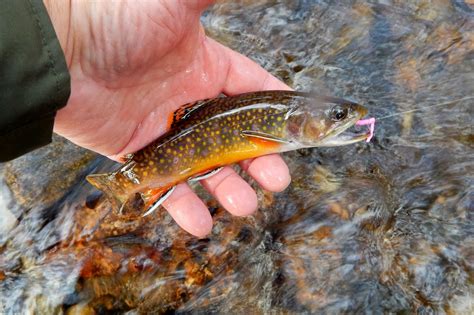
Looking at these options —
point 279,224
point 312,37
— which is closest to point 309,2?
point 312,37

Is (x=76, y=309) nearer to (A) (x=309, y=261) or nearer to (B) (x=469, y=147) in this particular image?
(A) (x=309, y=261)

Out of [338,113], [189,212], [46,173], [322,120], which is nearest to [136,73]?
[189,212]

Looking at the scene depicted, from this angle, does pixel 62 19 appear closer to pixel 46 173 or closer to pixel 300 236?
pixel 46 173

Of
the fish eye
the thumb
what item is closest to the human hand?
the thumb

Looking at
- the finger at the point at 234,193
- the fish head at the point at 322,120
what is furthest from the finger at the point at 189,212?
the fish head at the point at 322,120

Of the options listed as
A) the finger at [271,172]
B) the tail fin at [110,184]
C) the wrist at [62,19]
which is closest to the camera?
the wrist at [62,19]

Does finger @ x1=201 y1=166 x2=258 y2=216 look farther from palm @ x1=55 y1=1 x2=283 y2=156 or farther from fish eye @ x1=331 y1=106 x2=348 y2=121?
fish eye @ x1=331 y1=106 x2=348 y2=121

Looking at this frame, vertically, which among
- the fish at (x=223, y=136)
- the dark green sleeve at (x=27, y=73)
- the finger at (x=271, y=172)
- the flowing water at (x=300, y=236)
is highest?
the dark green sleeve at (x=27, y=73)

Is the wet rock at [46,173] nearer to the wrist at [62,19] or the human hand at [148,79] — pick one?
the human hand at [148,79]
